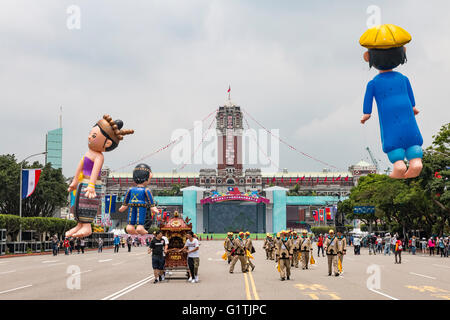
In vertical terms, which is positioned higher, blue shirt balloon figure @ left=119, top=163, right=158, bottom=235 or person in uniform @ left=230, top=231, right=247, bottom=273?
blue shirt balloon figure @ left=119, top=163, right=158, bottom=235

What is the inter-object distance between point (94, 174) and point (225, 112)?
466 ft

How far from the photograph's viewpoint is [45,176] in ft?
196

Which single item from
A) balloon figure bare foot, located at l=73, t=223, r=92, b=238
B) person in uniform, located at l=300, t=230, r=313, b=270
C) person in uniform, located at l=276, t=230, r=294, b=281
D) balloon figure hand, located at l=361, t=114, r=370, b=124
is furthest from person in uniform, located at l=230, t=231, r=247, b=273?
balloon figure hand, located at l=361, t=114, r=370, b=124

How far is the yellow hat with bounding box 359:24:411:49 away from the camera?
816 centimetres

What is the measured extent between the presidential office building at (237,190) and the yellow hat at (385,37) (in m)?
104

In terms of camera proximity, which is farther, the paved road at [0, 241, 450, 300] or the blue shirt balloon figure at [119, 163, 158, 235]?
the paved road at [0, 241, 450, 300]

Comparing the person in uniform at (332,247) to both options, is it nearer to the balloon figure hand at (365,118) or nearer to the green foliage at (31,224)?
the balloon figure hand at (365,118)

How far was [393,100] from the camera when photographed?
26.6 feet

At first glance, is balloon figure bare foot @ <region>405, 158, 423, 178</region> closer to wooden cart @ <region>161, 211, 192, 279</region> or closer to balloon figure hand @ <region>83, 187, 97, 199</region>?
balloon figure hand @ <region>83, 187, 97, 199</region>

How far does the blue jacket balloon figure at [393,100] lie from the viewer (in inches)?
312

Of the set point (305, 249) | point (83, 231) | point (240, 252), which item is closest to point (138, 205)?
point (83, 231)

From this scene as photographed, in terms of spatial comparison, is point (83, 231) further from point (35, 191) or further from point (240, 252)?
point (35, 191)
